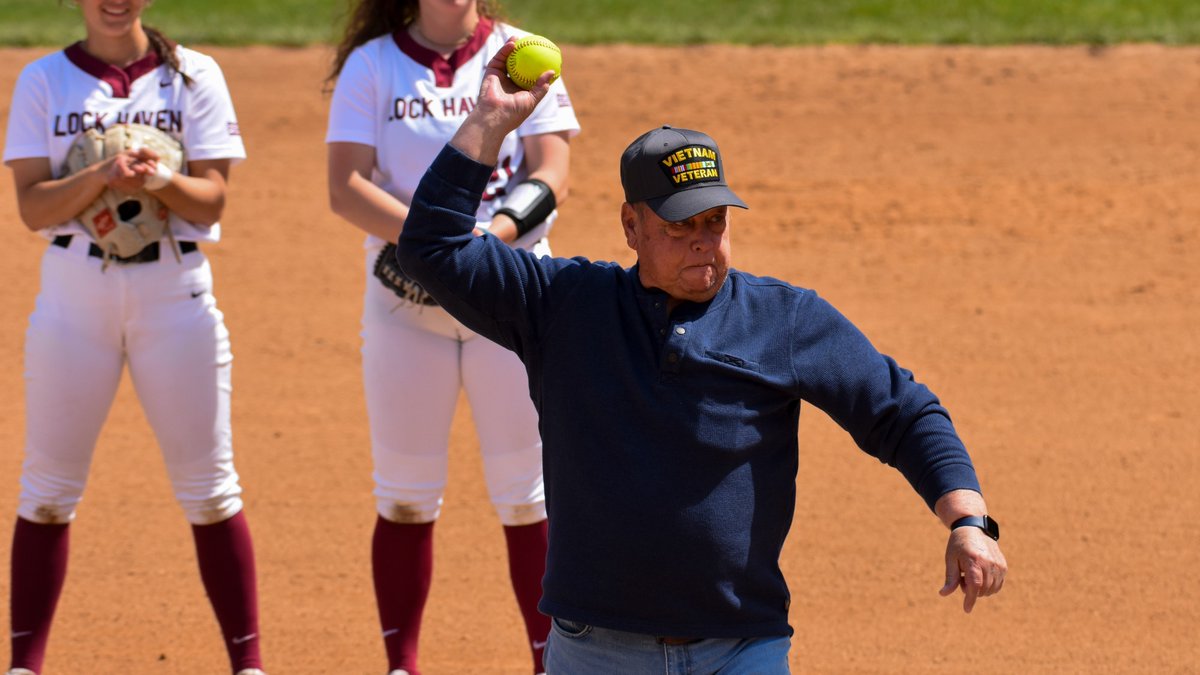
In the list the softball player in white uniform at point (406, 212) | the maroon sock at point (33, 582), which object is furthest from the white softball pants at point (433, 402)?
the maroon sock at point (33, 582)

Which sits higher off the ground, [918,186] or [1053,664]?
[918,186]

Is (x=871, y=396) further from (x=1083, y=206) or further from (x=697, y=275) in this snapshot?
(x=1083, y=206)

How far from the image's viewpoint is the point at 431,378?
4.40m

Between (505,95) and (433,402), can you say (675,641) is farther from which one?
(433,402)

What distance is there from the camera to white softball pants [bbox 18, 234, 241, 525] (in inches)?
173

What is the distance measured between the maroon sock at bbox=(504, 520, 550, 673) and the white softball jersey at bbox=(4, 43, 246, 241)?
125cm

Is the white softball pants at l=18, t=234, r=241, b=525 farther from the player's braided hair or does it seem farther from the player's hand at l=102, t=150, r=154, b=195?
the player's braided hair

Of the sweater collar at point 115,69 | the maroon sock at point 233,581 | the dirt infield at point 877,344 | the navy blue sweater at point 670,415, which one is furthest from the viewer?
the dirt infield at point 877,344

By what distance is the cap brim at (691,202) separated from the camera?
312cm

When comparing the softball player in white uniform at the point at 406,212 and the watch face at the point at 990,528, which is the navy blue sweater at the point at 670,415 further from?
the softball player in white uniform at the point at 406,212

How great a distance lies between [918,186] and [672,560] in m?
7.45

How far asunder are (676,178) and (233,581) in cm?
217

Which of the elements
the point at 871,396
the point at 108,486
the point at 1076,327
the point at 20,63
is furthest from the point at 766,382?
the point at 20,63

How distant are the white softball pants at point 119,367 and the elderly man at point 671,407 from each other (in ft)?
4.72
